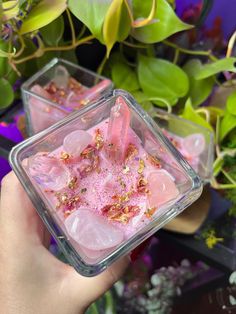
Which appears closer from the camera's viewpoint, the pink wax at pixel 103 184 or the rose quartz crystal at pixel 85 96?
the pink wax at pixel 103 184

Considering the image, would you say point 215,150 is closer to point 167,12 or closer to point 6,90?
point 167,12

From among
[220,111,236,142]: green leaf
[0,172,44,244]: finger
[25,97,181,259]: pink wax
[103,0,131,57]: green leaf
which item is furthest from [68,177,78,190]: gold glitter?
[220,111,236,142]: green leaf

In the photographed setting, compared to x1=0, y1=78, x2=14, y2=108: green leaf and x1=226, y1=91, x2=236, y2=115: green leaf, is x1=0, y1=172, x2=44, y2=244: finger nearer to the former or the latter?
x1=0, y1=78, x2=14, y2=108: green leaf

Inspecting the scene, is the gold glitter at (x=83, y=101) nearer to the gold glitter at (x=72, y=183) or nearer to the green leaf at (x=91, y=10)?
the green leaf at (x=91, y=10)

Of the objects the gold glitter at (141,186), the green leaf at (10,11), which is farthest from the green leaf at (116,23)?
the gold glitter at (141,186)

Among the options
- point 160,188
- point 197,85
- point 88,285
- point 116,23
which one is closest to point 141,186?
point 160,188

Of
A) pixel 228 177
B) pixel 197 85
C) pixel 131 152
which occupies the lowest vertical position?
pixel 228 177

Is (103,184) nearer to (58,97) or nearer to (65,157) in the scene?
(65,157)
